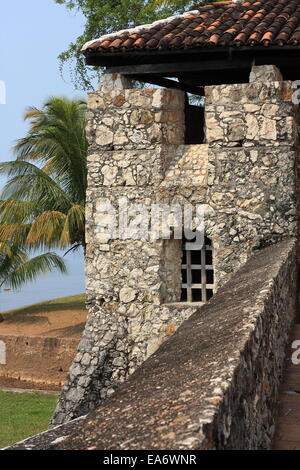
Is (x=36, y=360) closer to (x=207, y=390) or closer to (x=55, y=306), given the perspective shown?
(x=55, y=306)

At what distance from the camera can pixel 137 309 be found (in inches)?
409

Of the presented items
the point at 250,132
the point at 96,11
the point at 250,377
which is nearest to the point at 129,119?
the point at 250,132

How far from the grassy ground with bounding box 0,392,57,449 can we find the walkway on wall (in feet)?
24.7

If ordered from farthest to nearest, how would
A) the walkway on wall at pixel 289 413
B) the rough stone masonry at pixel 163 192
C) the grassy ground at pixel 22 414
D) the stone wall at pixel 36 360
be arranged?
the stone wall at pixel 36 360 → the grassy ground at pixel 22 414 → the rough stone masonry at pixel 163 192 → the walkway on wall at pixel 289 413

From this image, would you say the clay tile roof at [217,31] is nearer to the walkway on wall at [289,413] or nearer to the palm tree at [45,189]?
the walkway on wall at [289,413]

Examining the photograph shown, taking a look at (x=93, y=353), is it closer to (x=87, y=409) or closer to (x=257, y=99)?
(x=87, y=409)

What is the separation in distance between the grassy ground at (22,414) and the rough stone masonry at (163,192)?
2469 millimetres

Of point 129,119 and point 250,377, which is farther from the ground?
point 129,119

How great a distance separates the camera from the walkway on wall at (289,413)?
452 centimetres

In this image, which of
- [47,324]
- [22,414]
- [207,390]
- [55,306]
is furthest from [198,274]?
[55,306]

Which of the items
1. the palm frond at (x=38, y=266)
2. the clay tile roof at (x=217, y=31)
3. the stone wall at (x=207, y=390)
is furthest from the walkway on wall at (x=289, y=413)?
the palm frond at (x=38, y=266)

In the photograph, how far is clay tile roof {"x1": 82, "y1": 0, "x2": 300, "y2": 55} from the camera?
9.83m

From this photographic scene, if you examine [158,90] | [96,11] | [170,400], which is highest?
[96,11]
